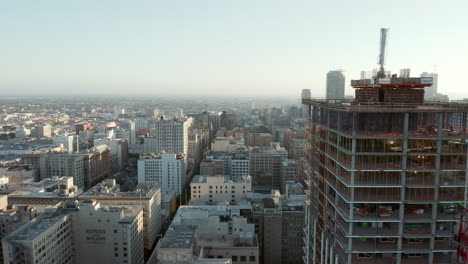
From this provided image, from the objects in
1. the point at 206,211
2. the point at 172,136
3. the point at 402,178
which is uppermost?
the point at 402,178

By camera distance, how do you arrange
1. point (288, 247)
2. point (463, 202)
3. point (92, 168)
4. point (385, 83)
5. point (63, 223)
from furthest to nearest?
Answer: point (92, 168) < point (288, 247) < point (63, 223) < point (385, 83) < point (463, 202)

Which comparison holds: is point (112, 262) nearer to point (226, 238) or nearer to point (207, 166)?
point (226, 238)

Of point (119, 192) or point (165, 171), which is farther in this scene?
point (165, 171)

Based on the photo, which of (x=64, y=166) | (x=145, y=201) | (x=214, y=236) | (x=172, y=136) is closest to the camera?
(x=214, y=236)

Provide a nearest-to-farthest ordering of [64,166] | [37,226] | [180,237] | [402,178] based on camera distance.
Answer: [402,178], [180,237], [37,226], [64,166]

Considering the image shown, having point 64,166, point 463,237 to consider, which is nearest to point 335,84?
point 64,166

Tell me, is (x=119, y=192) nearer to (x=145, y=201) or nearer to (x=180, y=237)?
(x=145, y=201)

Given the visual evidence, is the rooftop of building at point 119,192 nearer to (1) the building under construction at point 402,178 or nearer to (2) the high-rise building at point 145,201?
(2) the high-rise building at point 145,201

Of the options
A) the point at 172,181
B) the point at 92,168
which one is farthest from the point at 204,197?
the point at 92,168
